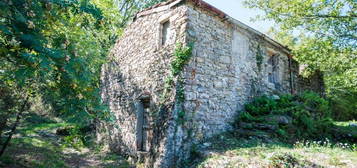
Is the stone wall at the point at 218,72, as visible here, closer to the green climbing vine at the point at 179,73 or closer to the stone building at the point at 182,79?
the stone building at the point at 182,79

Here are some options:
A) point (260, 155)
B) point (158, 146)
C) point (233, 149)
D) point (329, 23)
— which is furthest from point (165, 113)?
point (329, 23)

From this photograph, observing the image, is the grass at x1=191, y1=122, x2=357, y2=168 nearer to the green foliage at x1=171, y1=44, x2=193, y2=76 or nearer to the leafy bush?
the leafy bush

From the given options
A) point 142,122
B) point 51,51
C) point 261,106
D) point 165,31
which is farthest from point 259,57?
point 51,51

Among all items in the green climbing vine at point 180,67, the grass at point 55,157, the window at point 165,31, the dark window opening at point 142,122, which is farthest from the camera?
the dark window opening at point 142,122

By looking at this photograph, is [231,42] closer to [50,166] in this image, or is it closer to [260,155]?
[260,155]

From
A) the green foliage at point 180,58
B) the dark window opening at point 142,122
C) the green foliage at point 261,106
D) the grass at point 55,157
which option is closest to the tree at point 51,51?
the green foliage at point 180,58

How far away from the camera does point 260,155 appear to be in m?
4.67

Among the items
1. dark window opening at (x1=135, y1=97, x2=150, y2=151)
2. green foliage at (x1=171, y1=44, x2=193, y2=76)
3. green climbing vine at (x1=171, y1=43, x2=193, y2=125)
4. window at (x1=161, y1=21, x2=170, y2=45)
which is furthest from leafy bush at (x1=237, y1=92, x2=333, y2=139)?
window at (x1=161, y1=21, x2=170, y2=45)

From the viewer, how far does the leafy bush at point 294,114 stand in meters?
6.46

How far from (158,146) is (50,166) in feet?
10.3

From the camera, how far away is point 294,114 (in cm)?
665

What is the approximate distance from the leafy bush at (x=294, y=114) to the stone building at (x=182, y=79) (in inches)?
15.1

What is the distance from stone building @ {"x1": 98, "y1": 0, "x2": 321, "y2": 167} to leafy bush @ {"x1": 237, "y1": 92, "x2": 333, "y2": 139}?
384 millimetres

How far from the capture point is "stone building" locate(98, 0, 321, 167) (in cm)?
568
